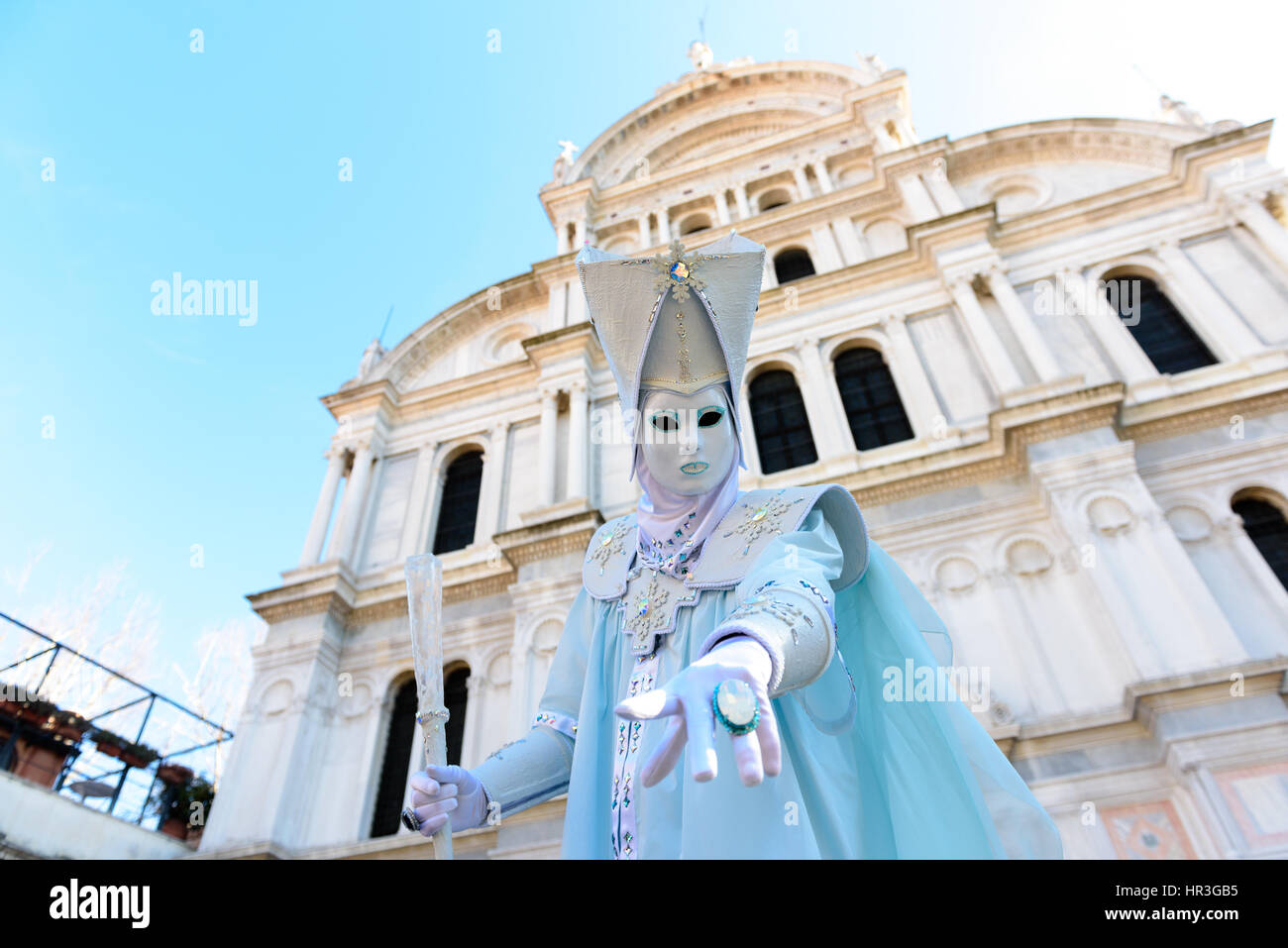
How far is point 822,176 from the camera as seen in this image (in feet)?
49.0

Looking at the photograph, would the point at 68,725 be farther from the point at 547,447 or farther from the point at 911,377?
the point at 911,377

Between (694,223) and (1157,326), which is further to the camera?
Result: (694,223)

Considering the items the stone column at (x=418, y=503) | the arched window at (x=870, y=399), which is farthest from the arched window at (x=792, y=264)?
the stone column at (x=418, y=503)

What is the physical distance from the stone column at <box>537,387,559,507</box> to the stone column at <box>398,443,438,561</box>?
6.44ft

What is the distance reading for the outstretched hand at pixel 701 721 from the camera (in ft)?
4.10

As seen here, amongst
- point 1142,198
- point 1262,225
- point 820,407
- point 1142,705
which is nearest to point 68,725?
point 820,407

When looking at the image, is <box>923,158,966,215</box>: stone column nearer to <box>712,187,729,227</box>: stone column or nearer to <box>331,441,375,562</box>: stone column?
<box>712,187,729,227</box>: stone column

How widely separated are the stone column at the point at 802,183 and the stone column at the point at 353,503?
29.8 feet

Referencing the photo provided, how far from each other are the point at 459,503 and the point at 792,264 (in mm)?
7078

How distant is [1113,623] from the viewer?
742 cm
